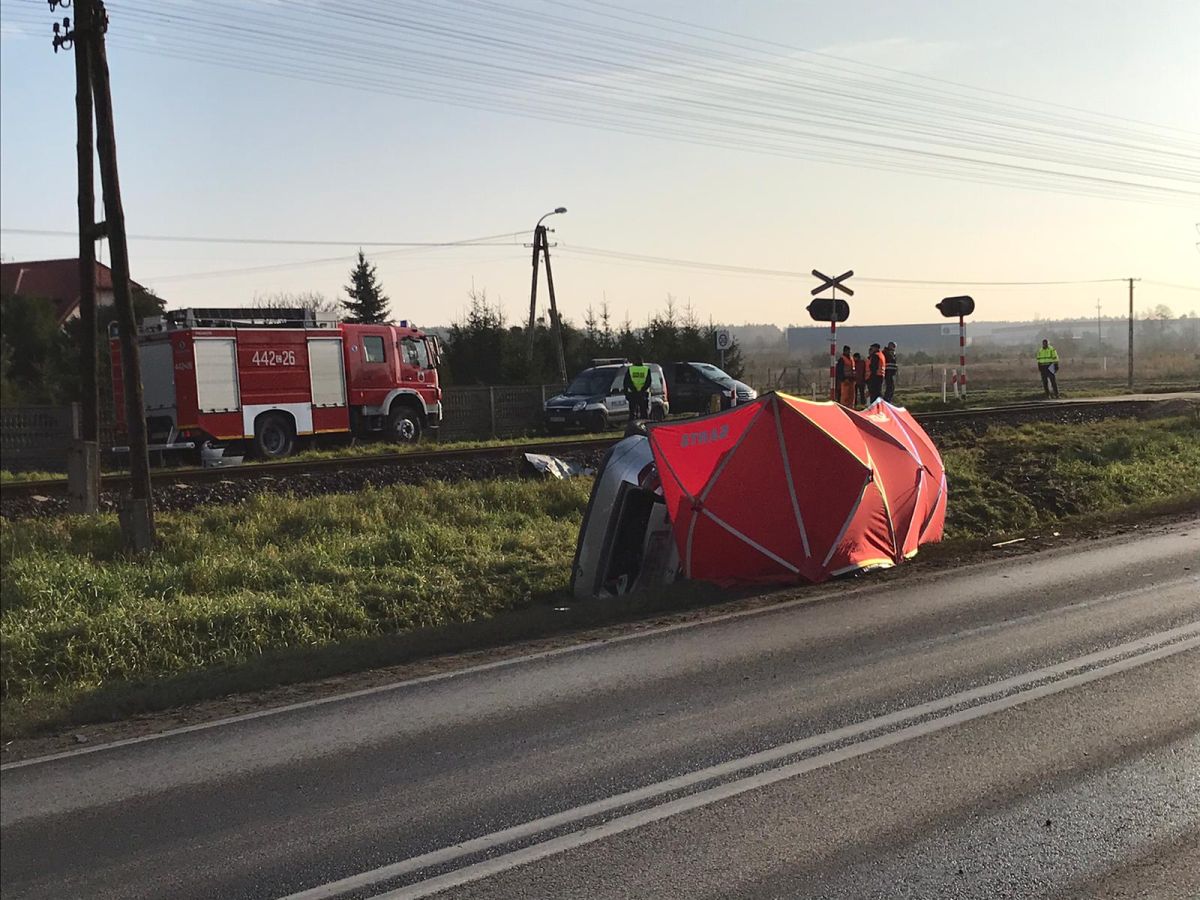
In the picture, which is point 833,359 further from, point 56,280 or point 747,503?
point 56,280

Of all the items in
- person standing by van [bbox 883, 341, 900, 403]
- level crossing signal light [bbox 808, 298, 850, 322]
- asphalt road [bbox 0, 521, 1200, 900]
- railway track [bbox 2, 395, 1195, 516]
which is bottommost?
asphalt road [bbox 0, 521, 1200, 900]

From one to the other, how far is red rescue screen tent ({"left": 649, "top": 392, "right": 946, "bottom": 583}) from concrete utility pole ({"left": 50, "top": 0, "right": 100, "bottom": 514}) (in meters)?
7.04

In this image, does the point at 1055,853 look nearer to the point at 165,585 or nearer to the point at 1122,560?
the point at 1122,560

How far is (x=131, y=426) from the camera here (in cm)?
1175

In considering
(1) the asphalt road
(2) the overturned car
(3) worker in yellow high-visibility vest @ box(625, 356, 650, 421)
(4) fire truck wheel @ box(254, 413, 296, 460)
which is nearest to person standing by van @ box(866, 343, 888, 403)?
(3) worker in yellow high-visibility vest @ box(625, 356, 650, 421)

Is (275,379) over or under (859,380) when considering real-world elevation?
over

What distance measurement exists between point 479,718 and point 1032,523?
10651 mm

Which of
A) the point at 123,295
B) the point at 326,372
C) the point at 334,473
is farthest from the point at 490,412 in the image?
the point at 123,295

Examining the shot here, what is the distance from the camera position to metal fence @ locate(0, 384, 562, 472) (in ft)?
68.9

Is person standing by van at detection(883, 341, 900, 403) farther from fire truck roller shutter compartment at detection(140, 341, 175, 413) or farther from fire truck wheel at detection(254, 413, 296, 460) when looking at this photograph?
fire truck roller shutter compartment at detection(140, 341, 175, 413)

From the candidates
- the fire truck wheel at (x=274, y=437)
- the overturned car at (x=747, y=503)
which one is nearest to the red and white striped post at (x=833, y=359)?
the fire truck wheel at (x=274, y=437)

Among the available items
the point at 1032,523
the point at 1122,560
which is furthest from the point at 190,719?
the point at 1032,523

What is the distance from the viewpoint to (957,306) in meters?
31.4

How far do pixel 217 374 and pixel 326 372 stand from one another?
2.50 meters
